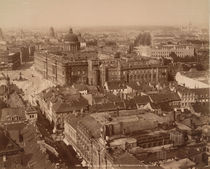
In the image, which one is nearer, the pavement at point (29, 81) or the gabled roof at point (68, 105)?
the pavement at point (29, 81)

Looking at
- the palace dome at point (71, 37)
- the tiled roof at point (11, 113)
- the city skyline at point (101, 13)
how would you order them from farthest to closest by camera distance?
1. the tiled roof at point (11, 113)
2. the palace dome at point (71, 37)
3. the city skyline at point (101, 13)

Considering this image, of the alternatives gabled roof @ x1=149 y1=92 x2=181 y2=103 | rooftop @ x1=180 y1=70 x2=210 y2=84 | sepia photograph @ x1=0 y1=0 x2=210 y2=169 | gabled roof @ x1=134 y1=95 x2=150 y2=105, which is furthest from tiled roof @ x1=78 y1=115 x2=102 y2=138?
rooftop @ x1=180 y1=70 x2=210 y2=84

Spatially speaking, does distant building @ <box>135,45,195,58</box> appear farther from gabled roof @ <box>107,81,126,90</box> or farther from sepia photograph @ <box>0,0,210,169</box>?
gabled roof @ <box>107,81,126,90</box>

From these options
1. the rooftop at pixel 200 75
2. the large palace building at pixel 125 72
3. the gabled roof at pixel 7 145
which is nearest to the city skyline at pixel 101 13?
the rooftop at pixel 200 75

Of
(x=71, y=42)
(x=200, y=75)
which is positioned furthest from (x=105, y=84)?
(x=200, y=75)

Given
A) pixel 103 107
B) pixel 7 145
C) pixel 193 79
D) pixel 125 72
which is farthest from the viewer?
pixel 125 72

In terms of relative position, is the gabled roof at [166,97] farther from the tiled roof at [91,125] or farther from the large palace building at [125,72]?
the tiled roof at [91,125]

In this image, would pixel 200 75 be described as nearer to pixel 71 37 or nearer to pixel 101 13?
pixel 101 13
